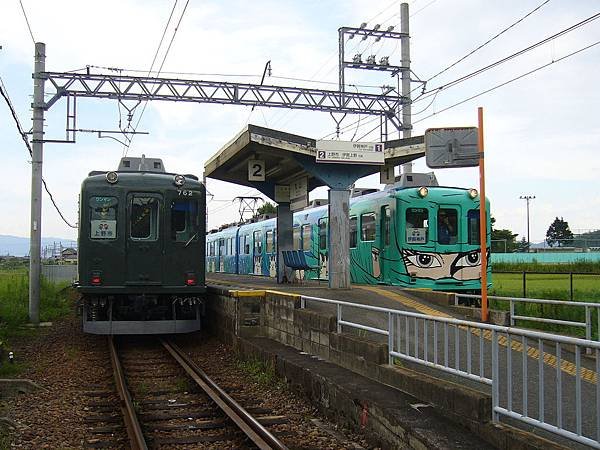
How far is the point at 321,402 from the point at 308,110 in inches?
587

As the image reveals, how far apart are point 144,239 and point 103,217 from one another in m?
0.90

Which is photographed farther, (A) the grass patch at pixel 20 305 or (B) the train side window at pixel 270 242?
(B) the train side window at pixel 270 242

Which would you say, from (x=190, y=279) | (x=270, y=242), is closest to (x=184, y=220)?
(x=190, y=279)

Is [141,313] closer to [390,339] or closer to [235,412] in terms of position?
[235,412]

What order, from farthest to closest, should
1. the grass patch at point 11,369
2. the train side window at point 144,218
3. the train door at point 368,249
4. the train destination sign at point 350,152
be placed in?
the train door at point 368,249
the train destination sign at point 350,152
the train side window at point 144,218
the grass patch at point 11,369

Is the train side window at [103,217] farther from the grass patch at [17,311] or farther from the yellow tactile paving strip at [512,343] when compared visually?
the yellow tactile paving strip at [512,343]

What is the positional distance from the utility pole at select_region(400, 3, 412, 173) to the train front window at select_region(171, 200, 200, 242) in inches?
397

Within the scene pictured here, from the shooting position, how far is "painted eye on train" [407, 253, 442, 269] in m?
16.0

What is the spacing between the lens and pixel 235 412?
25.3ft

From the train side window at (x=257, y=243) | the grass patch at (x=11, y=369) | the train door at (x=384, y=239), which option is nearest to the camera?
the grass patch at (x=11, y=369)

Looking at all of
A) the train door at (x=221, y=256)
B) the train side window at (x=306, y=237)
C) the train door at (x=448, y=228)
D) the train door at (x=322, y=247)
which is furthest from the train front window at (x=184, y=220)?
the train door at (x=221, y=256)

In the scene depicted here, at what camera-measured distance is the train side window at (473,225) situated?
16.6 m

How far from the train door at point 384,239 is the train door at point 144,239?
232 inches

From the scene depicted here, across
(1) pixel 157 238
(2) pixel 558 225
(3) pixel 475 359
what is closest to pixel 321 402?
(3) pixel 475 359
